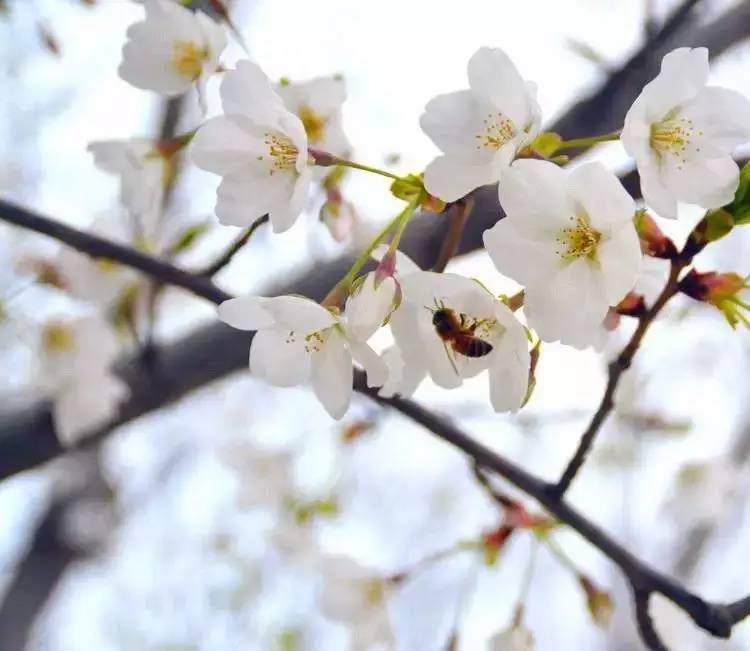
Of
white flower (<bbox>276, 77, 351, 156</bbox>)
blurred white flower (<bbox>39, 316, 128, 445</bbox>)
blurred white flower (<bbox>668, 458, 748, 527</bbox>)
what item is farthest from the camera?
blurred white flower (<bbox>668, 458, 748, 527</bbox>)

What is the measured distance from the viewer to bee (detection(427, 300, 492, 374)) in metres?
0.58

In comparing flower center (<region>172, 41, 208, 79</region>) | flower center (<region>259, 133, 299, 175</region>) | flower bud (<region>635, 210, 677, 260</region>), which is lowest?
flower center (<region>172, 41, 208, 79</region>)

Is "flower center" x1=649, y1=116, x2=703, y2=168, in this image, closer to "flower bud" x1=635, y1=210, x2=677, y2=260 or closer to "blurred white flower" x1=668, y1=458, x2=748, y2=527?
"flower bud" x1=635, y1=210, x2=677, y2=260

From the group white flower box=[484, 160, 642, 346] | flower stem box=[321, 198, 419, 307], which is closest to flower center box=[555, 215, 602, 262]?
white flower box=[484, 160, 642, 346]

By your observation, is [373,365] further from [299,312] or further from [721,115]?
[721,115]

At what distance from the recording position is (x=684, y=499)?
146 centimetres

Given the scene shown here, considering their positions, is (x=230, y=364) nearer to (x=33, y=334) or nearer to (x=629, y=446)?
(x=33, y=334)

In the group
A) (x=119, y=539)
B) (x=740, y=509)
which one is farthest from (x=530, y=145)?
(x=740, y=509)

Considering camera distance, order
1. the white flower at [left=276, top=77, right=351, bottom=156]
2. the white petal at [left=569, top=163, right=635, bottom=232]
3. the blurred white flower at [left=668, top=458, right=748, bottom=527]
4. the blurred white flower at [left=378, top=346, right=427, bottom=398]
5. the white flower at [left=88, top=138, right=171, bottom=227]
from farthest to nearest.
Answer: the blurred white flower at [left=668, top=458, right=748, bottom=527] < the white flower at [left=88, top=138, right=171, bottom=227] < the white flower at [left=276, top=77, right=351, bottom=156] < the blurred white flower at [left=378, top=346, right=427, bottom=398] < the white petal at [left=569, top=163, right=635, bottom=232]

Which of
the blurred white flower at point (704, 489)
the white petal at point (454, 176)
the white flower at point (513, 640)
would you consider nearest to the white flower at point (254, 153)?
the white petal at point (454, 176)

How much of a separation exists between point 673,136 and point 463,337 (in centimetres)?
21

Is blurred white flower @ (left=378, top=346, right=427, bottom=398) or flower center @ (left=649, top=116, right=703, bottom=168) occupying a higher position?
flower center @ (left=649, top=116, right=703, bottom=168)

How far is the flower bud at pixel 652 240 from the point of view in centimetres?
58

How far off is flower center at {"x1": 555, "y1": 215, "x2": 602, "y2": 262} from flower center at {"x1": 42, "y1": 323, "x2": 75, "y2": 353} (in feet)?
3.10
